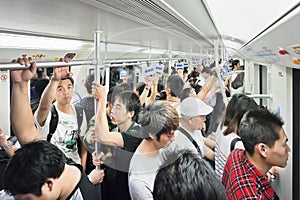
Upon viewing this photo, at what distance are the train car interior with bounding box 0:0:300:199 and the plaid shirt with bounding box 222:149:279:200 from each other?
62cm

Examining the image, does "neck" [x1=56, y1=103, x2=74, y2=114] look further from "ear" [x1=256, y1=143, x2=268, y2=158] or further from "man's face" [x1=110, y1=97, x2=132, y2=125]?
"ear" [x1=256, y1=143, x2=268, y2=158]

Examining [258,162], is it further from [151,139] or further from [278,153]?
[151,139]

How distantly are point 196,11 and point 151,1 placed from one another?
51cm

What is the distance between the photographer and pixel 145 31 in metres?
1.73

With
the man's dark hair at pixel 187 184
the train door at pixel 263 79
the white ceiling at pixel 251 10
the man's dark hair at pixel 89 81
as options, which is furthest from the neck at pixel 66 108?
the train door at pixel 263 79

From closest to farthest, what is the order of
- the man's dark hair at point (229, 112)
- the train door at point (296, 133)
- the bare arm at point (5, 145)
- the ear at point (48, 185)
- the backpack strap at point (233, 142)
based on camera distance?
the ear at point (48, 185), the bare arm at point (5, 145), the backpack strap at point (233, 142), the man's dark hair at point (229, 112), the train door at point (296, 133)

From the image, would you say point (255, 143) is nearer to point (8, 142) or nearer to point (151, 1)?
point (151, 1)

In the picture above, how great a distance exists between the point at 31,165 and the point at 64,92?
2.09 ft

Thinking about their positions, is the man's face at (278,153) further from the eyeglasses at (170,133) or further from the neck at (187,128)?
the eyeglasses at (170,133)

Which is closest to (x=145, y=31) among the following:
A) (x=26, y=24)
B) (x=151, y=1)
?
(x=26, y=24)

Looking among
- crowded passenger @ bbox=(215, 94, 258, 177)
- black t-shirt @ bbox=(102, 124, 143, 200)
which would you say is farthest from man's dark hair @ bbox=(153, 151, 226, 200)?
crowded passenger @ bbox=(215, 94, 258, 177)

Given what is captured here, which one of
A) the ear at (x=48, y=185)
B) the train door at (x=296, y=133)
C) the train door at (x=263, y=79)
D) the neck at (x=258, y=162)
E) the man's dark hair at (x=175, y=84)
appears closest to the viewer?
the ear at (x=48, y=185)

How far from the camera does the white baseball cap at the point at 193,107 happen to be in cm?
179

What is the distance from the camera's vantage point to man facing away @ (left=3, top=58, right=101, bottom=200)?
1.13 m
